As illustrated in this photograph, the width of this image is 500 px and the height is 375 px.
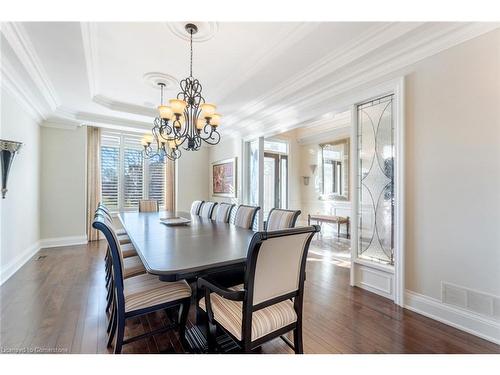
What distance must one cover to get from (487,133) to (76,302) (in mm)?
4186

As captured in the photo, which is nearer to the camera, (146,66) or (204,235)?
(204,235)

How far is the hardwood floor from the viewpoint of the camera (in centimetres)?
177

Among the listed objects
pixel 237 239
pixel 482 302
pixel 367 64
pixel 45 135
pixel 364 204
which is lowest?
pixel 482 302

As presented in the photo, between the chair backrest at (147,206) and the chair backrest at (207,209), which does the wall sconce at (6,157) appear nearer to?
the chair backrest at (147,206)

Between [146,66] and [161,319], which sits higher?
[146,66]

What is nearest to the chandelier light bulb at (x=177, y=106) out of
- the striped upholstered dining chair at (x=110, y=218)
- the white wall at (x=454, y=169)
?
the striped upholstered dining chair at (x=110, y=218)

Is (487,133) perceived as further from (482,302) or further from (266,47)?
(266,47)

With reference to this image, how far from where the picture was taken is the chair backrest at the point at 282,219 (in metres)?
2.46

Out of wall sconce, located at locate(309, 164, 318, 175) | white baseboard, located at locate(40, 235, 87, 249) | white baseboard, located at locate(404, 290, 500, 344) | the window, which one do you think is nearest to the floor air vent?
white baseboard, located at locate(404, 290, 500, 344)

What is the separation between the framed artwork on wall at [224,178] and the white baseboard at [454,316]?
4.00 m

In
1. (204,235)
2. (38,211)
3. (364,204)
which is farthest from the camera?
(38,211)

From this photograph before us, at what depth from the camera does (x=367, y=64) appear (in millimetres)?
2625

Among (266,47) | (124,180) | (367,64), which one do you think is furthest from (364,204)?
(124,180)

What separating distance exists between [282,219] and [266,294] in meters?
1.24
